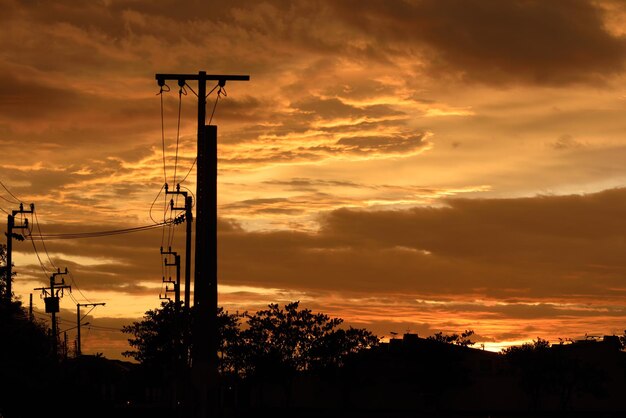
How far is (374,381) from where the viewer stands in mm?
120312

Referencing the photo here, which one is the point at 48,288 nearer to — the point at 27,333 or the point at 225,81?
the point at 27,333

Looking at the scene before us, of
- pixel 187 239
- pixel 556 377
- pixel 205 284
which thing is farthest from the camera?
pixel 556 377

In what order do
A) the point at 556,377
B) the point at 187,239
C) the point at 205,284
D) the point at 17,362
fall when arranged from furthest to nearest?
the point at 556,377
the point at 187,239
the point at 17,362
the point at 205,284

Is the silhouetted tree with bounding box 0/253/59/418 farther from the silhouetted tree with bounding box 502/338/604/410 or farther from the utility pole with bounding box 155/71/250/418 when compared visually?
the silhouetted tree with bounding box 502/338/604/410

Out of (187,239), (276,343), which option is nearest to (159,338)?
(276,343)

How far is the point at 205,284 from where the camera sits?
31922 millimetres

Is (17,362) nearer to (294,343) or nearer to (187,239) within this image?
(187,239)

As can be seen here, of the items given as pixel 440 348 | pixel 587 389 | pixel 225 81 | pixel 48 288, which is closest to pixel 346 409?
pixel 440 348

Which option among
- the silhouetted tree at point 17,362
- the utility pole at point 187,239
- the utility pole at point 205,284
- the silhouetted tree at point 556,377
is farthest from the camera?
the silhouetted tree at point 556,377

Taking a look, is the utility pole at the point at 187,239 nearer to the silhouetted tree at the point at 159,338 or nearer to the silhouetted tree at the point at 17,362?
the silhouetted tree at the point at 17,362

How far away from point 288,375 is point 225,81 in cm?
8931

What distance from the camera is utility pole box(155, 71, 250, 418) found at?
3123 centimetres

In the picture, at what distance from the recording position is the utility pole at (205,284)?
3123 cm

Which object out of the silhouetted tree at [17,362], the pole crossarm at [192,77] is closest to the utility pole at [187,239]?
the silhouetted tree at [17,362]
